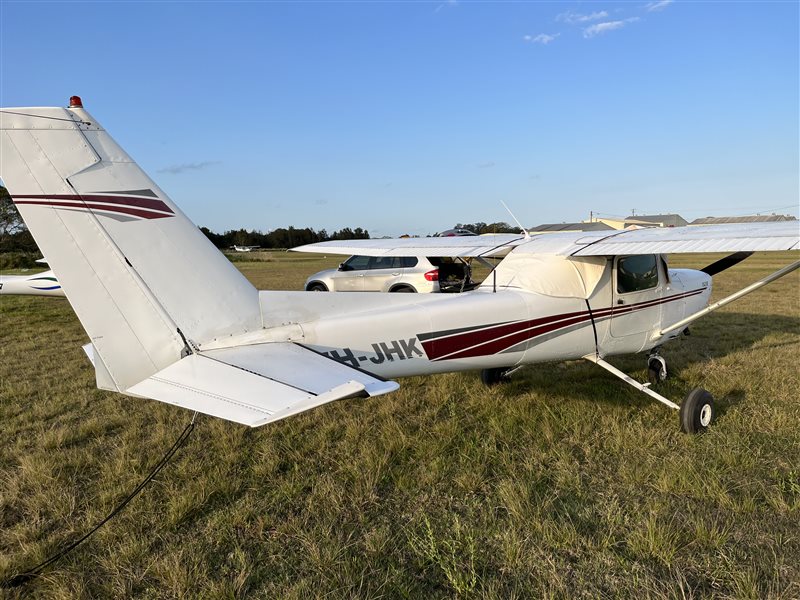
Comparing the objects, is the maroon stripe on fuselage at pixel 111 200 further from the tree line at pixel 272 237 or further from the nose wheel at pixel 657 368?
the tree line at pixel 272 237

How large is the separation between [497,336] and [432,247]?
8.99ft

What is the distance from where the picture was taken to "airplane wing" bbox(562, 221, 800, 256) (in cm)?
387

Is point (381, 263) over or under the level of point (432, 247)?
under

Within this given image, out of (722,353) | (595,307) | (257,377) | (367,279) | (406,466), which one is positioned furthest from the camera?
(367,279)

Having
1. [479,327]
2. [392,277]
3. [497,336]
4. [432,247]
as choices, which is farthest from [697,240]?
[392,277]

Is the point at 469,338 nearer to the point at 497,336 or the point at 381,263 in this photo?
the point at 497,336

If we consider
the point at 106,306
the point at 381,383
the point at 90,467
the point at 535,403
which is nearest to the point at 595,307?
the point at 535,403

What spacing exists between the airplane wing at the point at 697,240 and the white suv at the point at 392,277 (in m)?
6.98

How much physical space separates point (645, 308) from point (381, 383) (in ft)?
13.5

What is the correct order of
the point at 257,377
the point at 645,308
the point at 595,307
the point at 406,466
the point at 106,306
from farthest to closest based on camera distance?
the point at 645,308
the point at 595,307
the point at 406,466
the point at 106,306
the point at 257,377

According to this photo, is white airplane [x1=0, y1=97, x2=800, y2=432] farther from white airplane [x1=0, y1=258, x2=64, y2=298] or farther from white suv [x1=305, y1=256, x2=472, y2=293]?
white airplane [x1=0, y1=258, x2=64, y2=298]

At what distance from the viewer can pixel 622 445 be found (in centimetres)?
411

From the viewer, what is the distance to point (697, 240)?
4.29 meters

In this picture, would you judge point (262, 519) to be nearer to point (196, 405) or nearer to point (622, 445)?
point (196, 405)
